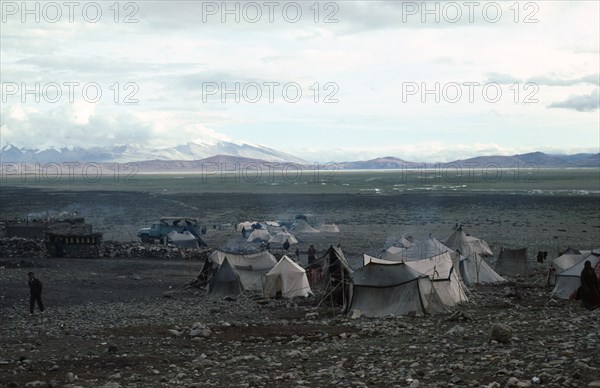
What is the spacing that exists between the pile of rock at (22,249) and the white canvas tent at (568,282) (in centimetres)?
2652

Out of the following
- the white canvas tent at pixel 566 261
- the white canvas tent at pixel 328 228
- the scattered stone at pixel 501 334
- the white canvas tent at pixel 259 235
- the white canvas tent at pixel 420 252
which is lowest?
the white canvas tent at pixel 328 228

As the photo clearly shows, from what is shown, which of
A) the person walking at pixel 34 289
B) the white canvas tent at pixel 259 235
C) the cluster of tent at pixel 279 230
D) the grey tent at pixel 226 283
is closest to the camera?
the person walking at pixel 34 289

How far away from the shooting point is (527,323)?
1931 cm

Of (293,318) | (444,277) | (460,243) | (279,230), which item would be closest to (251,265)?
(293,318)

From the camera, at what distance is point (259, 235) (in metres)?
50.5

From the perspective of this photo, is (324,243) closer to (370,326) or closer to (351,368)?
(370,326)

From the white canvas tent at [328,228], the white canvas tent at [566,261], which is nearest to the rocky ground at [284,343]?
the white canvas tent at [566,261]

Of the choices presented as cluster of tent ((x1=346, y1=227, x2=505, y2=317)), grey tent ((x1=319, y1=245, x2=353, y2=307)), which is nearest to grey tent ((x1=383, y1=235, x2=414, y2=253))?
grey tent ((x1=319, y1=245, x2=353, y2=307))

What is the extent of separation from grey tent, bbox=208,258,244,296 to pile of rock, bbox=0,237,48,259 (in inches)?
602

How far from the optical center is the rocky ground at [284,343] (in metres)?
14.1

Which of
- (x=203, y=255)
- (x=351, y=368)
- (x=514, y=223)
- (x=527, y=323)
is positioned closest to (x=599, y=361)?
(x=351, y=368)

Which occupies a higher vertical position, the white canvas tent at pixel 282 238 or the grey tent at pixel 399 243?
the grey tent at pixel 399 243

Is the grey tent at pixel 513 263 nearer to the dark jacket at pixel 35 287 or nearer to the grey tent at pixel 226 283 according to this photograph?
the grey tent at pixel 226 283

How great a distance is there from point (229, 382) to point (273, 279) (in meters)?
14.7
